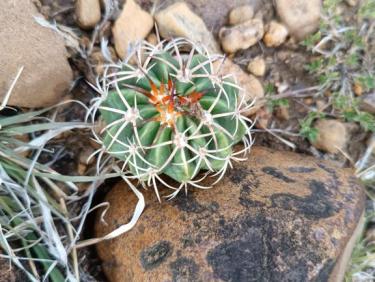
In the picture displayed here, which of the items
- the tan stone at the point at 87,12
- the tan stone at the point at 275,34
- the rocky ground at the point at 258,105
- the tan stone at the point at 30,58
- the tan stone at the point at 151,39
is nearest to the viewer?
the rocky ground at the point at 258,105

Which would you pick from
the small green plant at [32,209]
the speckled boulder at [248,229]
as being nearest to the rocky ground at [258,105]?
the speckled boulder at [248,229]

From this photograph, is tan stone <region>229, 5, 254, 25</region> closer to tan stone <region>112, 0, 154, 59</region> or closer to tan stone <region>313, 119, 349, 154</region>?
tan stone <region>112, 0, 154, 59</region>

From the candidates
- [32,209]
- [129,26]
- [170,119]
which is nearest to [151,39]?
[129,26]

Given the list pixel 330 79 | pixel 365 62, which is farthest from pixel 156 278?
pixel 365 62

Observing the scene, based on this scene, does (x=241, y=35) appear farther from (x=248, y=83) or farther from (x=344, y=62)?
(x=344, y=62)

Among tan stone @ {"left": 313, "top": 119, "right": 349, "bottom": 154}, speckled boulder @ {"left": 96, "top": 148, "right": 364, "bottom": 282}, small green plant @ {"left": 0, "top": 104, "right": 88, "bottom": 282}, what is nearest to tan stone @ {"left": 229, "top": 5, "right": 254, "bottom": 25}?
tan stone @ {"left": 313, "top": 119, "right": 349, "bottom": 154}

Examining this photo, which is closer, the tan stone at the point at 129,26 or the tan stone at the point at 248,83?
the tan stone at the point at 129,26

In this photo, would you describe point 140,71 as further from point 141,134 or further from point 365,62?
point 365,62

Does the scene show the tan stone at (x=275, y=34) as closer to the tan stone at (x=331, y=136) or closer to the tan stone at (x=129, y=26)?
the tan stone at (x=331, y=136)
